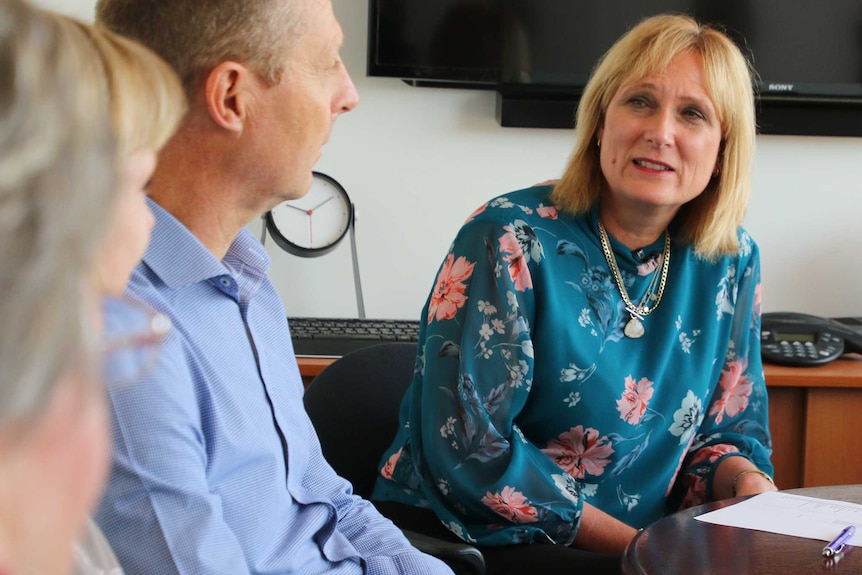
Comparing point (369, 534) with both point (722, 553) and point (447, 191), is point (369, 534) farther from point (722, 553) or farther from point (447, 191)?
point (447, 191)

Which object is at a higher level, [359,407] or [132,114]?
[132,114]

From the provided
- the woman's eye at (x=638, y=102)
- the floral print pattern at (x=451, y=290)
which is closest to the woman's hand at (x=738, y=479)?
the floral print pattern at (x=451, y=290)

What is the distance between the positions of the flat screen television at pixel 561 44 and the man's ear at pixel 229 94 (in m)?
1.54

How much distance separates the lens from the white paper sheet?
4.24 feet

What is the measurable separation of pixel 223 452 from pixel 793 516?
766 millimetres

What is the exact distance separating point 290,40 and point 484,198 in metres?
1.69

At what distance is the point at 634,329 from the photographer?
1.78 m

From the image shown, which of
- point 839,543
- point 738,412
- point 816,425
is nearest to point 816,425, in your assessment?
point 816,425

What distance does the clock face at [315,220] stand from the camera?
2.66 metres

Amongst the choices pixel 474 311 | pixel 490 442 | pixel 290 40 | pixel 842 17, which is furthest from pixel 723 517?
pixel 842 17

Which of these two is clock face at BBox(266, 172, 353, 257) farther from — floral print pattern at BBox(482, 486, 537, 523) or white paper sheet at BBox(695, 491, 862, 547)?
white paper sheet at BBox(695, 491, 862, 547)

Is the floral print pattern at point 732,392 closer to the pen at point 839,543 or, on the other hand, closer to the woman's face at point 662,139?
the woman's face at point 662,139

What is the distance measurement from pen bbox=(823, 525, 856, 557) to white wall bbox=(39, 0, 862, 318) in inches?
67.8

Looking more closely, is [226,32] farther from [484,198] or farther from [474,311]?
[484,198]
